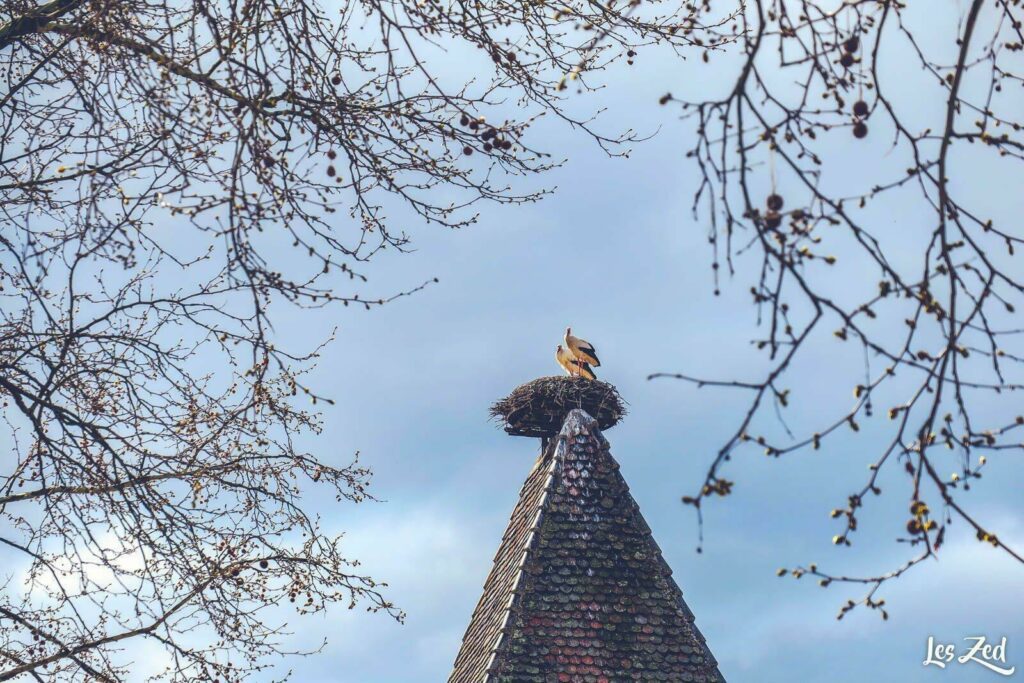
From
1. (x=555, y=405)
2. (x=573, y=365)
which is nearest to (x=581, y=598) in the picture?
(x=555, y=405)

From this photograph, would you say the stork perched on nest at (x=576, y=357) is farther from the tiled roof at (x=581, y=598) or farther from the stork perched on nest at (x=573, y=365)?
the tiled roof at (x=581, y=598)

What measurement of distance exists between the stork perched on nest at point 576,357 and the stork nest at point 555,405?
21.8 inches

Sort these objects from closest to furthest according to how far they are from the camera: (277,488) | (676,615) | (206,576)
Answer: (206,576) → (277,488) → (676,615)

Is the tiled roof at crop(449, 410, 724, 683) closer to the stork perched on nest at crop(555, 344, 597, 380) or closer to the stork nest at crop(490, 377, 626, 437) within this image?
the stork nest at crop(490, 377, 626, 437)

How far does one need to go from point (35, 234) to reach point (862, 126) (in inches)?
232

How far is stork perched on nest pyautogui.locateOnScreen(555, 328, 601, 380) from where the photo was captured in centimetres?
1830

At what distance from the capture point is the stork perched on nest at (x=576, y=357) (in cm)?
1830

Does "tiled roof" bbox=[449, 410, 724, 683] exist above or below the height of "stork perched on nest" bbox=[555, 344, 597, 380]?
below

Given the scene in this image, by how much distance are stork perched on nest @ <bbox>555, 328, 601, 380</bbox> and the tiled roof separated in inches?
Answer: 60.0

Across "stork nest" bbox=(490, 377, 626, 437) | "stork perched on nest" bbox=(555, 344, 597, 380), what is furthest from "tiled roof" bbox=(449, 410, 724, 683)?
"stork perched on nest" bbox=(555, 344, 597, 380)

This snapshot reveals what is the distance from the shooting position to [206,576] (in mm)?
8508

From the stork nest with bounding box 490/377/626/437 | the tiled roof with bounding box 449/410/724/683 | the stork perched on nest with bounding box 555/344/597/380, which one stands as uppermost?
the stork perched on nest with bounding box 555/344/597/380

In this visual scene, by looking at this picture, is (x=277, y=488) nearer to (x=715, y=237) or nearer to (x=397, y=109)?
(x=397, y=109)

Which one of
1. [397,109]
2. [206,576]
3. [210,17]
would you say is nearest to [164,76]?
[210,17]
